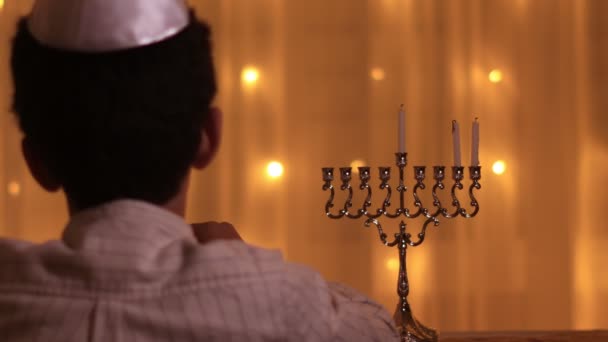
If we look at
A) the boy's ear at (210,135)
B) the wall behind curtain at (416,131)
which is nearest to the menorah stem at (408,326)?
the boy's ear at (210,135)

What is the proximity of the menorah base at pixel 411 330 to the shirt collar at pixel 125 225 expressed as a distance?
1048mm

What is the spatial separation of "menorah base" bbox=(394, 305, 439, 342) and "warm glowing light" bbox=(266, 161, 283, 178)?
51.6 inches

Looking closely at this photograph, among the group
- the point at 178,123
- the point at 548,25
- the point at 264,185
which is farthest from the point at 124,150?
the point at 548,25

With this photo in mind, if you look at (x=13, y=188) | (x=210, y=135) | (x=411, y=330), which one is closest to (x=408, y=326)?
(x=411, y=330)

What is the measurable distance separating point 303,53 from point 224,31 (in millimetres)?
271

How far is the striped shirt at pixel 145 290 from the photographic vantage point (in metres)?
0.56

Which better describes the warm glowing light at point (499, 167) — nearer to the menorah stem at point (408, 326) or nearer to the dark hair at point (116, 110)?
the menorah stem at point (408, 326)

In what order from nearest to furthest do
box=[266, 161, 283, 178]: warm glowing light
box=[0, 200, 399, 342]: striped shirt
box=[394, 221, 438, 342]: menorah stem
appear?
box=[0, 200, 399, 342]: striped shirt
box=[394, 221, 438, 342]: menorah stem
box=[266, 161, 283, 178]: warm glowing light

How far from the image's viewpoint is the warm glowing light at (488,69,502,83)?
2.92m

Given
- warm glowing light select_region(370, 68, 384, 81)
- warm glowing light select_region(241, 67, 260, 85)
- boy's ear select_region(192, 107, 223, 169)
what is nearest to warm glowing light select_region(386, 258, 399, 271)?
warm glowing light select_region(370, 68, 384, 81)

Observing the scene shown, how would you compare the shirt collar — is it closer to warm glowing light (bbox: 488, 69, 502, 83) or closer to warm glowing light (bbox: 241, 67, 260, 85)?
warm glowing light (bbox: 241, 67, 260, 85)

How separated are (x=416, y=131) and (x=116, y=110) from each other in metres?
2.35

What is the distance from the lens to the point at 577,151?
9.71 ft

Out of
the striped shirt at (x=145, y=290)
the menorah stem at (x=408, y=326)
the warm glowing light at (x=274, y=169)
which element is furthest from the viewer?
the warm glowing light at (x=274, y=169)
